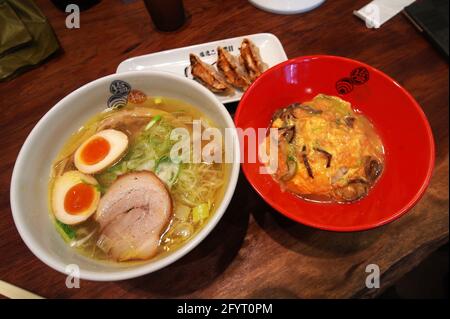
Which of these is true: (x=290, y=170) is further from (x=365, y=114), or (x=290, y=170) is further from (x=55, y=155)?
(x=55, y=155)

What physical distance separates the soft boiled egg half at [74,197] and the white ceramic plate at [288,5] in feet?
4.03

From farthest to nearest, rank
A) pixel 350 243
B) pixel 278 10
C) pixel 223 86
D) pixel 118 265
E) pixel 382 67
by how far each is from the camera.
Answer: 1. pixel 278 10
2. pixel 382 67
3. pixel 223 86
4. pixel 350 243
5. pixel 118 265

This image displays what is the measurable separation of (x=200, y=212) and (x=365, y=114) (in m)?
0.80

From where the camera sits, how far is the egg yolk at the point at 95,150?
1.17m

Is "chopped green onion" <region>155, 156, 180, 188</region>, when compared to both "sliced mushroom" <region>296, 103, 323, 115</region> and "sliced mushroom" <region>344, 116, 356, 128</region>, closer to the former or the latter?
"sliced mushroom" <region>296, 103, 323, 115</region>

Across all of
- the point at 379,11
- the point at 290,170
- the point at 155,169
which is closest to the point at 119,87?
the point at 155,169

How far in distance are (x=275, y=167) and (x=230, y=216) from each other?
9.7 inches

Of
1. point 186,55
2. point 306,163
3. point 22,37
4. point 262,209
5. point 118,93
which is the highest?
point 22,37

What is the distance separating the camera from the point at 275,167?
4.15ft

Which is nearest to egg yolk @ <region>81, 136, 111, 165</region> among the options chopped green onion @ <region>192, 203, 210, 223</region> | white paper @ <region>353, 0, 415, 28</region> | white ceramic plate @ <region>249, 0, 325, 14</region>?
chopped green onion @ <region>192, 203, 210, 223</region>

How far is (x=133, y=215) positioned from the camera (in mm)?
1089

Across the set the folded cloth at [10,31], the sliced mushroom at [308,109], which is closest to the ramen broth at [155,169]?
the sliced mushroom at [308,109]
